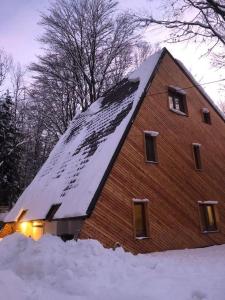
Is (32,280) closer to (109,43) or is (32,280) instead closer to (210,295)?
(210,295)

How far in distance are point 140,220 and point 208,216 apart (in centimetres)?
444


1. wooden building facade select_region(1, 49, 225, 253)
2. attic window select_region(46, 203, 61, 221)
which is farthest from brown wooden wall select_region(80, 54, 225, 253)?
attic window select_region(46, 203, 61, 221)

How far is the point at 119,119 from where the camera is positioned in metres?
14.6

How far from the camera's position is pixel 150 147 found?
14.8 metres

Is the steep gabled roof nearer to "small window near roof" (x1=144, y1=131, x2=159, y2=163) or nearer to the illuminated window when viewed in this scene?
"small window near roof" (x1=144, y1=131, x2=159, y2=163)

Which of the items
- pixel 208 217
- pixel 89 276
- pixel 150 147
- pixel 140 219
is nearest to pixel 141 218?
pixel 140 219

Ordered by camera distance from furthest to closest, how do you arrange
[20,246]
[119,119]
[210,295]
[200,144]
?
[200,144] → [119,119] → [20,246] → [210,295]

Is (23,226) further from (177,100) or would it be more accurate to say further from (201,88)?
(201,88)

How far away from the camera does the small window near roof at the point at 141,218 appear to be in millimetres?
13046

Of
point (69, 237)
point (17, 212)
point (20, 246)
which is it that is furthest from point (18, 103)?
point (20, 246)

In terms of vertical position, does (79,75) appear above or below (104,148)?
above

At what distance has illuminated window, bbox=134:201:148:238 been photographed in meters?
13.0

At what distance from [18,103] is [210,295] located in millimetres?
34919

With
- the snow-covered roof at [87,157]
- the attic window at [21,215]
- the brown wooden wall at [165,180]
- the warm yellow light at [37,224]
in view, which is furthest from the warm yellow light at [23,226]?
the brown wooden wall at [165,180]
